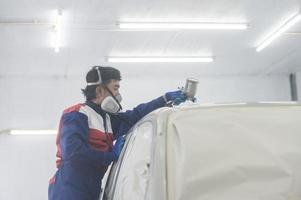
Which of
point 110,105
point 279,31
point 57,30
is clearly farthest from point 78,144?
point 279,31

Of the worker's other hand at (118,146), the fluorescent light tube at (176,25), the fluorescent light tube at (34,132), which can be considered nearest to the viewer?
the worker's other hand at (118,146)

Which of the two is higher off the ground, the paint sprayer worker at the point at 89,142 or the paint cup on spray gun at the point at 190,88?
the paint cup on spray gun at the point at 190,88

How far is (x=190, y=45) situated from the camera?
347 inches

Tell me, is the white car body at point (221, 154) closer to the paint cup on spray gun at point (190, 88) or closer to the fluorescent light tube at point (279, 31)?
the paint cup on spray gun at point (190, 88)

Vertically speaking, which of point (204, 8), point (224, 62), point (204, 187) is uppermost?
point (204, 8)

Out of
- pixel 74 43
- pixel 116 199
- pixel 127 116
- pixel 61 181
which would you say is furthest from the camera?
pixel 74 43

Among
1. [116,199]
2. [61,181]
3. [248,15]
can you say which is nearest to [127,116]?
[61,181]

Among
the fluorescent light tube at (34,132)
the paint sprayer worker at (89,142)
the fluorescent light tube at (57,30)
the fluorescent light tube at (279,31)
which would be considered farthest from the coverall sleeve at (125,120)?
the fluorescent light tube at (34,132)

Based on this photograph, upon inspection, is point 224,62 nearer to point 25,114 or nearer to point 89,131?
point 25,114

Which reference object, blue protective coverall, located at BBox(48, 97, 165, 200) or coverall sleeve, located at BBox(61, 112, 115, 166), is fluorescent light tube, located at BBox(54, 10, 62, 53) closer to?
blue protective coverall, located at BBox(48, 97, 165, 200)

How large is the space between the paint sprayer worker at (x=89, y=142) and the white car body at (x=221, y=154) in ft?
2.43

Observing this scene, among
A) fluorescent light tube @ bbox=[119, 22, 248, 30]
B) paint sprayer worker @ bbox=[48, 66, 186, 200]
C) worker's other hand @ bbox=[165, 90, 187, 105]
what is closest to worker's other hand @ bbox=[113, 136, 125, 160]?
paint sprayer worker @ bbox=[48, 66, 186, 200]

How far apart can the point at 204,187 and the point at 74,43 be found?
24.3 ft

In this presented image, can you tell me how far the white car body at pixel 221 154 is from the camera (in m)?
1.42
